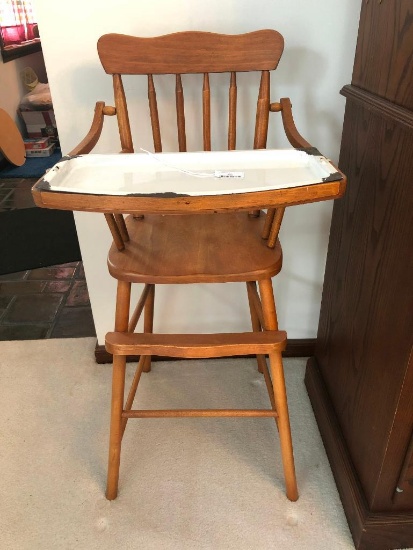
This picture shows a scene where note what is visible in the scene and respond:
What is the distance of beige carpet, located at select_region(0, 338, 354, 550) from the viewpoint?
102cm

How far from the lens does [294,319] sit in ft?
4.87

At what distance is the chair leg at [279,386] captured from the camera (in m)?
0.96

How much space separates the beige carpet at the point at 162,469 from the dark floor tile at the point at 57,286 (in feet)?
1.67

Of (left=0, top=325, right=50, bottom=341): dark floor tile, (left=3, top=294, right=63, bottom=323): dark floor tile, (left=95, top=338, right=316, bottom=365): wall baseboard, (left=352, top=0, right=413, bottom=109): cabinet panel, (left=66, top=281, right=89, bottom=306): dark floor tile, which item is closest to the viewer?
(left=352, top=0, right=413, bottom=109): cabinet panel

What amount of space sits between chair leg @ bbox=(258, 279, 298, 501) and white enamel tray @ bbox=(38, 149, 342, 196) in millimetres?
232

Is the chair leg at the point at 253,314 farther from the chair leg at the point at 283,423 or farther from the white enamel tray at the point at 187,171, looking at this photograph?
the white enamel tray at the point at 187,171

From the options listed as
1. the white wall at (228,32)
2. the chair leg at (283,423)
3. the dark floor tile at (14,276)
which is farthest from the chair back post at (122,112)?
the dark floor tile at (14,276)

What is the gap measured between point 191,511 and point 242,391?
16.2 inches

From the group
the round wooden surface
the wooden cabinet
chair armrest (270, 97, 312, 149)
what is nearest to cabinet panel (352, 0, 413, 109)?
the wooden cabinet

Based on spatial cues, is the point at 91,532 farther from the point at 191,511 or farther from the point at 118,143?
the point at 118,143

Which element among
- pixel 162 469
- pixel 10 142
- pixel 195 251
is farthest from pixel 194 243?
pixel 10 142

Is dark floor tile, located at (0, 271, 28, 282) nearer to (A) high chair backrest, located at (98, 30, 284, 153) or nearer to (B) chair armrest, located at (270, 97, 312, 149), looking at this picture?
(A) high chair backrest, located at (98, 30, 284, 153)

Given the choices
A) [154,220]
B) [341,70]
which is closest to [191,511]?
[154,220]

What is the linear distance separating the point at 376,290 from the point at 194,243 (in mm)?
393
